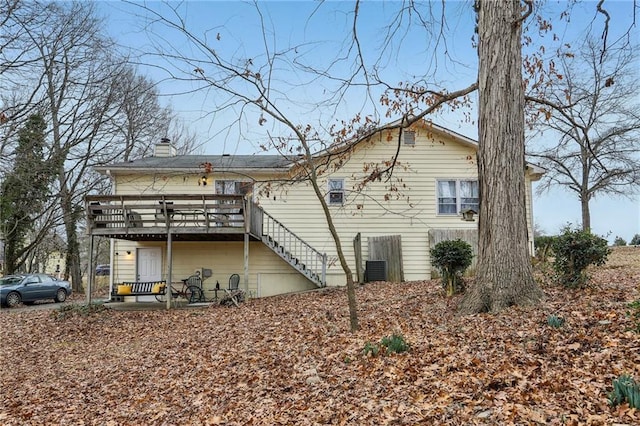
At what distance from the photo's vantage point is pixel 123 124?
79.6 feet

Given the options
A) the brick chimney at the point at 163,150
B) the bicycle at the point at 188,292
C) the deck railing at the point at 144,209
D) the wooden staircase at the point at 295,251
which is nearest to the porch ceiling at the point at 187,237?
the deck railing at the point at 144,209

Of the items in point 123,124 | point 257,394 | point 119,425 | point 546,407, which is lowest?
point 119,425

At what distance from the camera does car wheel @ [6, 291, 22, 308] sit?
17.4 m

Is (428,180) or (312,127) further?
(428,180)

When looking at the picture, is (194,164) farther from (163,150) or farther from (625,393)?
(625,393)

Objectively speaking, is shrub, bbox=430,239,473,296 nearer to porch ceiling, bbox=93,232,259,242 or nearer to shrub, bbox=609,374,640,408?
shrub, bbox=609,374,640,408

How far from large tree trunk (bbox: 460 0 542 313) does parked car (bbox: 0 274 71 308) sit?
18003 millimetres

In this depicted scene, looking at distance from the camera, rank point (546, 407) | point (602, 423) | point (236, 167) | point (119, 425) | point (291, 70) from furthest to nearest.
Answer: point (236, 167)
point (291, 70)
point (119, 425)
point (546, 407)
point (602, 423)

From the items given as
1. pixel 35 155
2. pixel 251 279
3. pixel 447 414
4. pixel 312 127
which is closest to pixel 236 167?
pixel 251 279

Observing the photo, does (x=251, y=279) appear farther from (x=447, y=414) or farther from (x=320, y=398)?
(x=447, y=414)

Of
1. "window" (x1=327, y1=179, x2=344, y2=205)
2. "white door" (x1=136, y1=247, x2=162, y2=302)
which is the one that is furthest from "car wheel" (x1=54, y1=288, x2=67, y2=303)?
"window" (x1=327, y1=179, x2=344, y2=205)

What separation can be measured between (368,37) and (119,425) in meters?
7.50

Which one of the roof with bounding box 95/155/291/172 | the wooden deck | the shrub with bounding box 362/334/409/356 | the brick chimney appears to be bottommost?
the shrub with bounding box 362/334/409/356

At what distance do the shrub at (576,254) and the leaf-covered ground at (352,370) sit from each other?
0.32 meters
